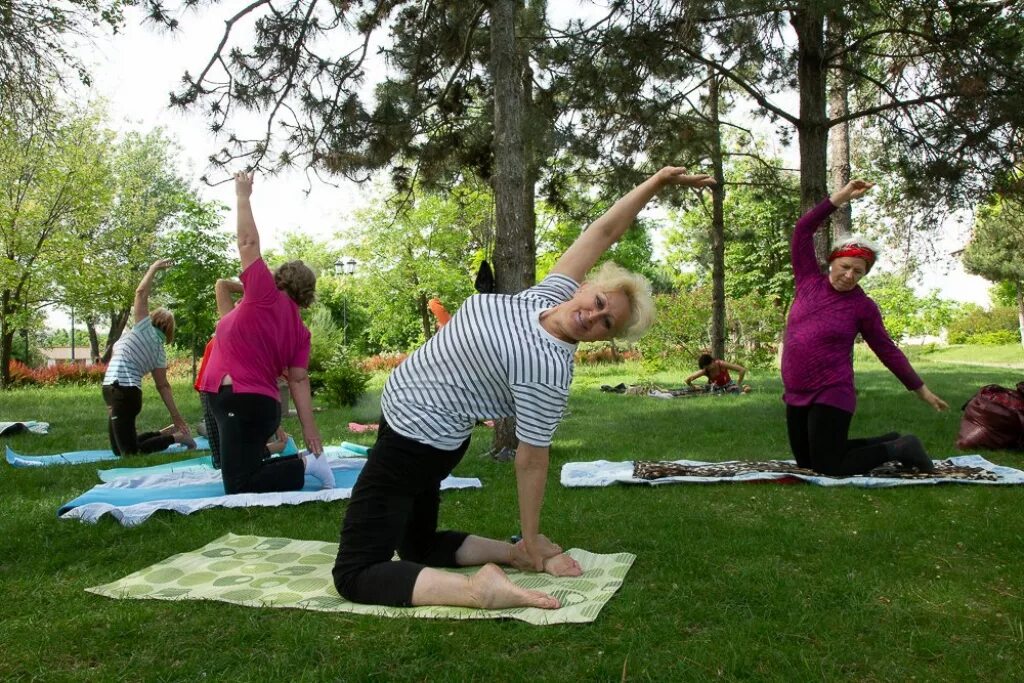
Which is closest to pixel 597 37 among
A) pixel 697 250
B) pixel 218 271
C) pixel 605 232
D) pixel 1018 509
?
pixel 605 232

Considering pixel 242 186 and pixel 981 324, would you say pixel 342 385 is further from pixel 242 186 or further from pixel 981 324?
pixel 981 324

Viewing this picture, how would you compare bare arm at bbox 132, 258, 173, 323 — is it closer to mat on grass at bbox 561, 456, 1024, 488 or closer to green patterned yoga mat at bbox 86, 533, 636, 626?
green patterned yoga mat at bbox 86, 533, 636, 626

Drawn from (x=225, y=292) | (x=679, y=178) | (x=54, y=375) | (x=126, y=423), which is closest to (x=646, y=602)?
(x=679, y=178)

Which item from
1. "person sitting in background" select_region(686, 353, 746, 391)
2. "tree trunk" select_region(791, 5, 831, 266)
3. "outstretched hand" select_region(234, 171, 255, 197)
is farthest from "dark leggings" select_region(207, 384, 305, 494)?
"person sitting in background" select_region(686, 353, 746, 391)

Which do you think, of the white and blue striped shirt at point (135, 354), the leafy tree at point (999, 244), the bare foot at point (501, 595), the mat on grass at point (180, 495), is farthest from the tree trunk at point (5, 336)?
the leafy tree at point (999, 244)

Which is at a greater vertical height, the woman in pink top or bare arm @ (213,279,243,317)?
bare arm @ (213,279,243,317)

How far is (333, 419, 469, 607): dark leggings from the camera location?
2.75 metres

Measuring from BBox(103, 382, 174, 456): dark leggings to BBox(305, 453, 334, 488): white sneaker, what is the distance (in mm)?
2736

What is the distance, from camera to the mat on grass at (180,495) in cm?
418

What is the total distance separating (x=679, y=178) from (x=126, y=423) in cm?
582

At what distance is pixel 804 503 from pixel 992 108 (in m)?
4.63

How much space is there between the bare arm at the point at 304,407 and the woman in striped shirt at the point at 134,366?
2448mm

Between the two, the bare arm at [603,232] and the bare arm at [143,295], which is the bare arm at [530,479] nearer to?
the bare arm at [603,232]

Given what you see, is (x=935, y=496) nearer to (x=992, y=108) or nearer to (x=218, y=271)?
(x=992, y=108)
